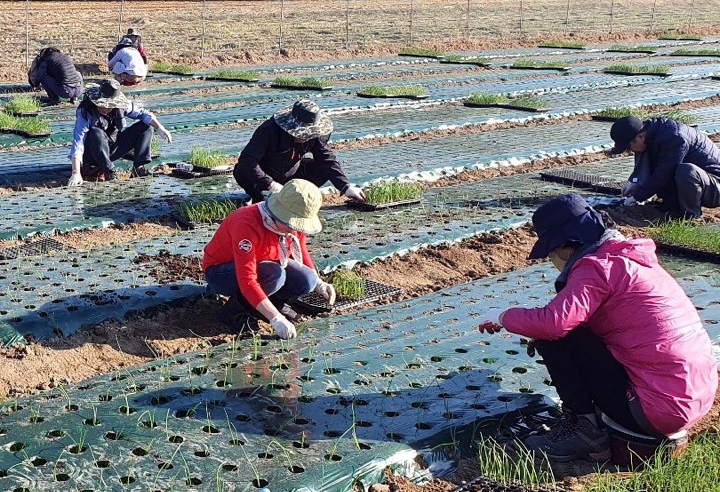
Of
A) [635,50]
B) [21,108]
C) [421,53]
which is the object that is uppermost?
[635,50]

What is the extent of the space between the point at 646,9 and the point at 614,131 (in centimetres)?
3691

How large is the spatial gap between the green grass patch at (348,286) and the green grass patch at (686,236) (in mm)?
2335

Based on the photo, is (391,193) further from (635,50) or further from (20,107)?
(635,50)

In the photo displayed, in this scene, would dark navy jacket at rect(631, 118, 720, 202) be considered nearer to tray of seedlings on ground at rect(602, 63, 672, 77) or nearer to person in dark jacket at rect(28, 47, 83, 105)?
person in dark jacket at rect(28, 47, 83, 105)

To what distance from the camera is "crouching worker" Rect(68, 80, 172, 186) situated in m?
7.68

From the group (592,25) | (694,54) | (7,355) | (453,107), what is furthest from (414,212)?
(592,25)

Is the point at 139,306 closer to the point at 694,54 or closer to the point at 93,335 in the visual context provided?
the point at 93,335

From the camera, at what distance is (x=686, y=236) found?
6.52 metres

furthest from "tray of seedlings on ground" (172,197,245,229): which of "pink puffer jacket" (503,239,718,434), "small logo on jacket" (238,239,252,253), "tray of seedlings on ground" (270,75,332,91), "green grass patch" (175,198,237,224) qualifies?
"tray of seedlings on ground" (270,75,332,91)

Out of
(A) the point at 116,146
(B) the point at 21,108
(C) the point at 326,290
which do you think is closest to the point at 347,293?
(C) the point at 326,290

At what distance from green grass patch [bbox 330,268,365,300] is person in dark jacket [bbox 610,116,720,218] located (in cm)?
223

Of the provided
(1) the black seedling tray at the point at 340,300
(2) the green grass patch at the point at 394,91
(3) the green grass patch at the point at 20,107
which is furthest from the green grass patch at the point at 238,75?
(1) the black seedling tray at the point at 340,300

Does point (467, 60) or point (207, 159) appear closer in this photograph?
point (207, 159)

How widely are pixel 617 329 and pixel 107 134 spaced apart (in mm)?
5690
